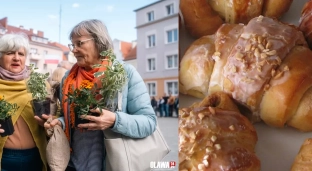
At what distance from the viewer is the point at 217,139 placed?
93cm

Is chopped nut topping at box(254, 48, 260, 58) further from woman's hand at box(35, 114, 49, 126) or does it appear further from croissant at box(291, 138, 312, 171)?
woman's hand at box(35, 114, 49, 126)

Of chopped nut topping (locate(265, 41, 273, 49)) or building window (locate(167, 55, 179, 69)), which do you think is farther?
building window (locate(167, 55, 179, 69))

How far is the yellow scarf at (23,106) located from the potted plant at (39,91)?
0.07 metres

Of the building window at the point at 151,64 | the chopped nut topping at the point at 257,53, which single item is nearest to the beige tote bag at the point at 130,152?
the building window at the point at 151,64

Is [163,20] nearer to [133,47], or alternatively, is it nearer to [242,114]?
[133,47]

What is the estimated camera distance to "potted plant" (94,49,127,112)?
110cm

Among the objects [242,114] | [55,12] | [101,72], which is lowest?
[242,114]

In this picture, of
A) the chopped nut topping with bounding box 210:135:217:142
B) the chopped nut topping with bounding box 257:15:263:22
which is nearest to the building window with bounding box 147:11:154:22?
the chopped nut topping with bounding box 257:15:263:22

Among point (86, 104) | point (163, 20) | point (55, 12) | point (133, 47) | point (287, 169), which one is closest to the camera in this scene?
point (287, 169)

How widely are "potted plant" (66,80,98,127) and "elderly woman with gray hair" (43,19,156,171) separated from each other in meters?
0.02

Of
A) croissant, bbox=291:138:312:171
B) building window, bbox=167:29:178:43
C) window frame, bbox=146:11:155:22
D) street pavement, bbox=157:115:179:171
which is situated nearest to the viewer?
croissant, bbox=291:138:312:171

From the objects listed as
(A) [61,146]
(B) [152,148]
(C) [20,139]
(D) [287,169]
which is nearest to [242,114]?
(D) [287,169]

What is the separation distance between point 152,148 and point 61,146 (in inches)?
12.8

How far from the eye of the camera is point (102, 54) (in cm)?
113
